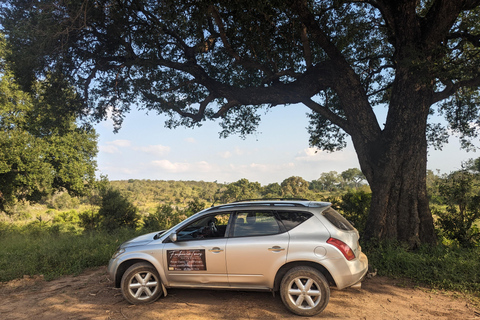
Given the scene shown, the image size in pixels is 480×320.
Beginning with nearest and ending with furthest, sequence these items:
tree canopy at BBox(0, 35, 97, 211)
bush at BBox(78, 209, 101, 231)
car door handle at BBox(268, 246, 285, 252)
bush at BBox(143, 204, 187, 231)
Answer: car door handle at BBox(268, 246, 285, 252) → bush at BBox(143, 204, 187, 231) → bush at BBox(78, 209, 101, 231) → tree canopy at BBox(0, 35, 97, 211)

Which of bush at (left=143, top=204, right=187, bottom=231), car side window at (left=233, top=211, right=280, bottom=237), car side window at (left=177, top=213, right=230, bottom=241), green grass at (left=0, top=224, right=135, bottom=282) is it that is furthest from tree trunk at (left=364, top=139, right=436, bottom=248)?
bush at (left=143, top=204, right=187, bottom=231)

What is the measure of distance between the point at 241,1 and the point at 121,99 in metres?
6.70

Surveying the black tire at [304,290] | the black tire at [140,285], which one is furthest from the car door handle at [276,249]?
the black tire at [140,285]

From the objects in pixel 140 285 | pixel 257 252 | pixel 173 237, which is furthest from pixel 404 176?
pixel 140 285

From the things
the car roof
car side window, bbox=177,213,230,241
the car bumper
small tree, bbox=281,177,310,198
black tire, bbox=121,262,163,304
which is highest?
small tree, bbox=281,177,310,198

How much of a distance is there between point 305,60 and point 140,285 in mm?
7729

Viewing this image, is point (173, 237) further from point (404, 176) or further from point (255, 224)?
point (404, 176)

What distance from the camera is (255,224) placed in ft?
15.7

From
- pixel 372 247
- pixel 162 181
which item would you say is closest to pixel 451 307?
pixel 372 247

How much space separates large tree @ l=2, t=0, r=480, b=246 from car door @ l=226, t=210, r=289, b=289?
4.46 m

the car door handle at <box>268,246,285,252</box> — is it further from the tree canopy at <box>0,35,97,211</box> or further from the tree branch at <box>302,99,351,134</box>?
the tree canopy at <box>0,35,97,211</box>

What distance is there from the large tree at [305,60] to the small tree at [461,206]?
168cm

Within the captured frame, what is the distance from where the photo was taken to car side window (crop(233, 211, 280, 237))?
466cm

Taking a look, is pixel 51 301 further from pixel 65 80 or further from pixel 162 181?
pixel 162 181
